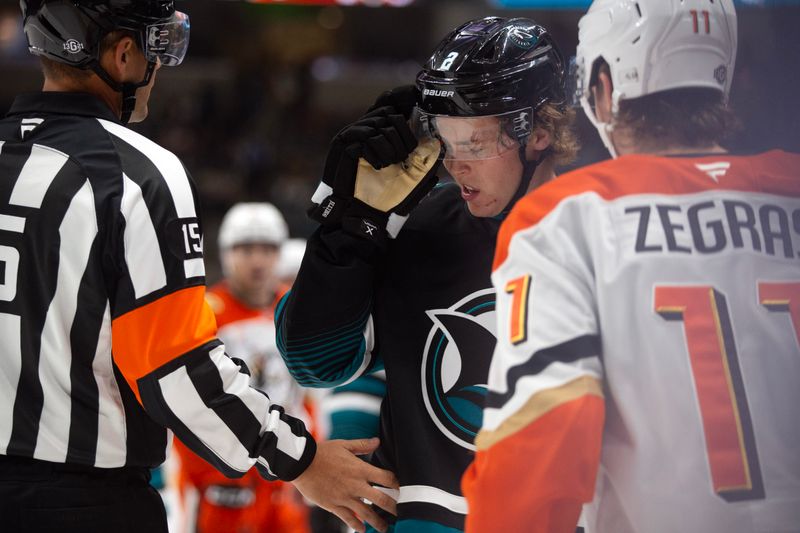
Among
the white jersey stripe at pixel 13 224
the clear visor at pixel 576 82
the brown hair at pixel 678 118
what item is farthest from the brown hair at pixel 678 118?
the white jersey stripe at pixel 13 224

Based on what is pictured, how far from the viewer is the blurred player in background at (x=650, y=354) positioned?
4.57 ft

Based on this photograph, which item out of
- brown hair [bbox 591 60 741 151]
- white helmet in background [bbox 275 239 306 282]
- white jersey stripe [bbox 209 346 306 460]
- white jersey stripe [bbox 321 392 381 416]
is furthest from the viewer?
white helmet in background [bbox 275 239 306 282]

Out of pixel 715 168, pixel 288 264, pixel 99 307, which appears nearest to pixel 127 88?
pixel 99 307

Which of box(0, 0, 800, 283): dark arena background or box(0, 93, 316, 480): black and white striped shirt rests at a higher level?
box(0, 0, 800, 283): dark arena background

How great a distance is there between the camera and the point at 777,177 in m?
1.50

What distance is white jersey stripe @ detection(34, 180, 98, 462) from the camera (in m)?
1.95

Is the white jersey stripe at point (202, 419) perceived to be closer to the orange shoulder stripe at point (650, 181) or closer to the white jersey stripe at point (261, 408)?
the white jersey stripe at point (261, 408)

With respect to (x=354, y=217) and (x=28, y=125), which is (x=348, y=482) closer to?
(x=354, y=217)

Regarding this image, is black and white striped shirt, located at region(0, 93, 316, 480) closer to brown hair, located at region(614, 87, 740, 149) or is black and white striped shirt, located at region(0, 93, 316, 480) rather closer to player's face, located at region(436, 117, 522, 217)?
player's face, located at region(436, 117, 522, 217)

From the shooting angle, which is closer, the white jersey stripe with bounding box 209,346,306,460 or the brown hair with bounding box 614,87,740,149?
the brown hair with bounding box 614,87,740,149

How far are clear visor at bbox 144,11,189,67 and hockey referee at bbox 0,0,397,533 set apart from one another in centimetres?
1

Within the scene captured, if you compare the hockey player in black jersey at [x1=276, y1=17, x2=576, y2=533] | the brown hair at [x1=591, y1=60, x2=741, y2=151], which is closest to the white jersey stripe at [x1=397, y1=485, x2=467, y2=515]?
the hockey player in black jersey at [x1=276, y1=17, x2=576, y2=533]

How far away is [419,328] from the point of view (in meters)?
2.07

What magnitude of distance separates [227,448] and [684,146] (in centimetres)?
112
